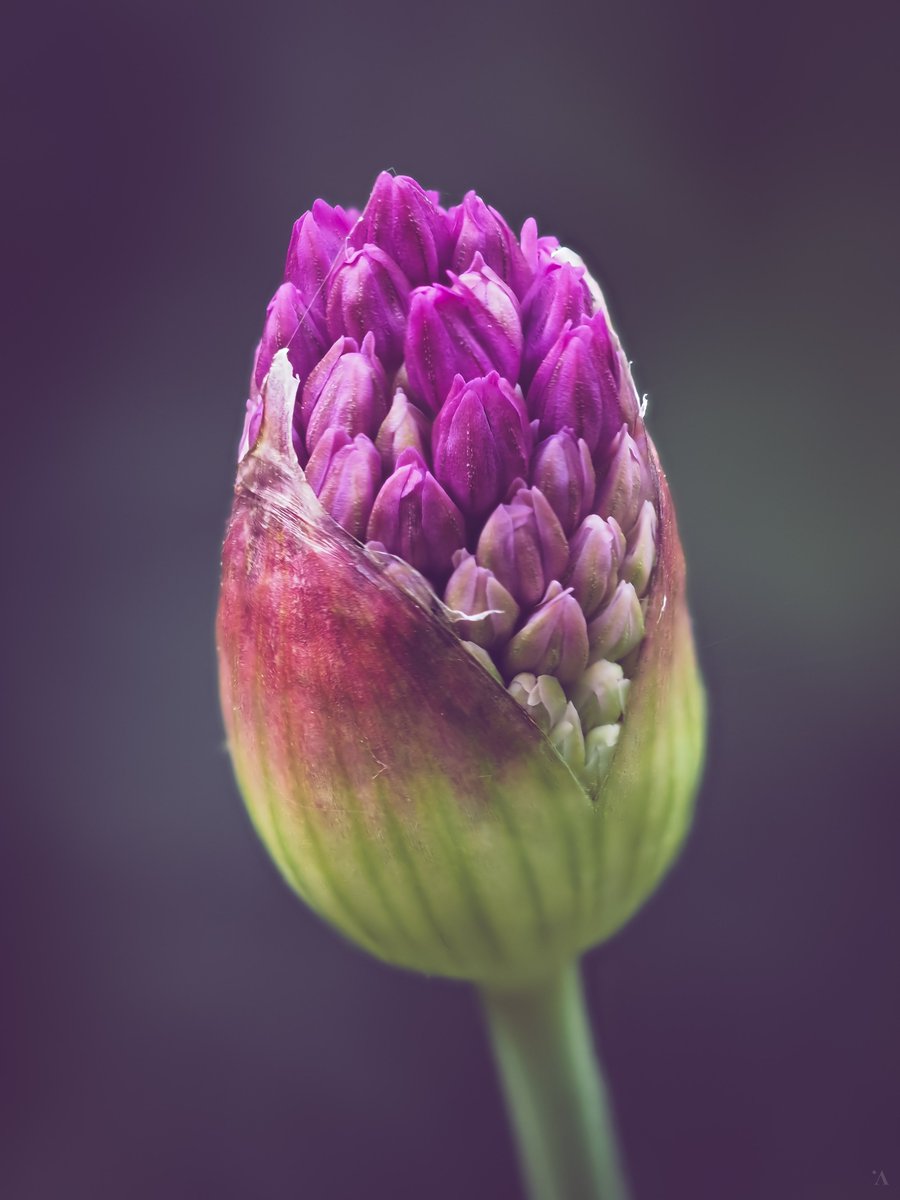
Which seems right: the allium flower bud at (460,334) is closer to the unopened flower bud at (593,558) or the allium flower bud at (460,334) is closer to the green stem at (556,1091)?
the unopened flower bud at (593,558)

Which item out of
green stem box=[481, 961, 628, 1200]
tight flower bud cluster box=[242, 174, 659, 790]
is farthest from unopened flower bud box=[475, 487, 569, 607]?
green stem box=[481, 961, 628, 1200]

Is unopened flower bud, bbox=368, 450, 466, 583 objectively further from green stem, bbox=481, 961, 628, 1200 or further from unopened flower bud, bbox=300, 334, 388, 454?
green stem, bbox=481, 961, 628, 1200

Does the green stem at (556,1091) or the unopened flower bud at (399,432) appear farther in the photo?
the green stem at (556,1091)

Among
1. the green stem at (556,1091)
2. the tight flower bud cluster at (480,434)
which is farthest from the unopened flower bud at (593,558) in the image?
the green stem at (556,1091)

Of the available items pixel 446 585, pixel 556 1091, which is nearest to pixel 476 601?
pixel 446 585

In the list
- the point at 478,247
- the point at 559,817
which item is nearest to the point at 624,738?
the point at 559,817

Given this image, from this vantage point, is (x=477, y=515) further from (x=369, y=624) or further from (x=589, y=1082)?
(x=589, y=1082)

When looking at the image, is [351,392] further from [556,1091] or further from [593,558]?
[556,1091]
